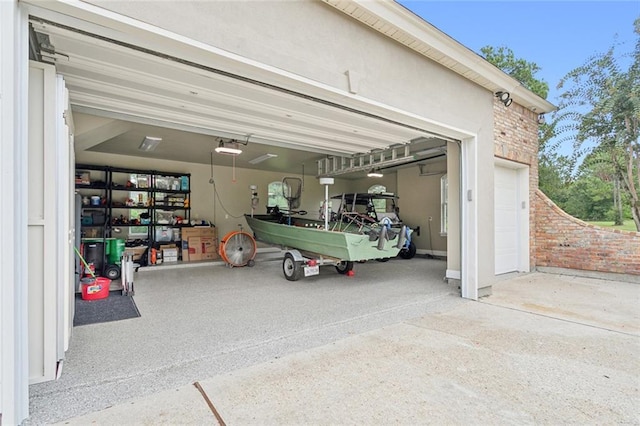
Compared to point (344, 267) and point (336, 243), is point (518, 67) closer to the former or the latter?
point (344, 267)

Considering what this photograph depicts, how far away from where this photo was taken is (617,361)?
8.73 feet

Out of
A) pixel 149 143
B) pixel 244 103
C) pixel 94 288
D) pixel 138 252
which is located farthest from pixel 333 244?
pixel 138 252

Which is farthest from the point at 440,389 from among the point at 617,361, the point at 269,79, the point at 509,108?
the point at 509,108

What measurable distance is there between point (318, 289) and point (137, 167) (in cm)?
679

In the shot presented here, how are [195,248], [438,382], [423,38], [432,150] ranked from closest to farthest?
[438,382]
[423,38]
[432,150]
[195,248]

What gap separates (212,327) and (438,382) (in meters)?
2.44

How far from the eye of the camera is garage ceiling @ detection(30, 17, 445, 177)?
262 centimetres

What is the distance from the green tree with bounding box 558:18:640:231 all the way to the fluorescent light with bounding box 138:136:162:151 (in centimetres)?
1017

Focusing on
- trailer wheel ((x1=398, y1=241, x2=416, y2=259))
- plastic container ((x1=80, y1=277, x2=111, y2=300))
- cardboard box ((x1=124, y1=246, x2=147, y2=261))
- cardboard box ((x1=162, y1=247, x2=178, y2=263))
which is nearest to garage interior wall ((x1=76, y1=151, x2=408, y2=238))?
cardboard box ((x1=162, y1=247, x2=178, y2=263))

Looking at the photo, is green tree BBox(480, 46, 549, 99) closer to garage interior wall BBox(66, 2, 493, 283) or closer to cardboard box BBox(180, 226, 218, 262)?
garage interior wall BBox(66, 2, 493, 283)

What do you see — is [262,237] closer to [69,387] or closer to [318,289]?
[318,289]

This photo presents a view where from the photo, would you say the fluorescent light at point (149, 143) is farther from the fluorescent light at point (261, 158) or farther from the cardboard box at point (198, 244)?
the fluorescent light at point (261, 158)

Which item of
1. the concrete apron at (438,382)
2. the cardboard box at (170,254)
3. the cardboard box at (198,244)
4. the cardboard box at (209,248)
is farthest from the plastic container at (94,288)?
the cardboard box at (209,248)

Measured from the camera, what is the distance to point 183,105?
13.1 feet
